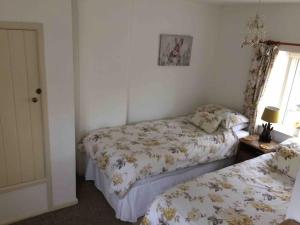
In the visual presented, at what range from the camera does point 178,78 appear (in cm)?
389

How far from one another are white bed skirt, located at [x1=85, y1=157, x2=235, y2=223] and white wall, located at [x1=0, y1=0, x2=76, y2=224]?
1.16 ft

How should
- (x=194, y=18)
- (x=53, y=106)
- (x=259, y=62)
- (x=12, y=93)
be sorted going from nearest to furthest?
(x=12, y=93), (x=53, y=106), (x=259, y=62), (x=194, y=18)

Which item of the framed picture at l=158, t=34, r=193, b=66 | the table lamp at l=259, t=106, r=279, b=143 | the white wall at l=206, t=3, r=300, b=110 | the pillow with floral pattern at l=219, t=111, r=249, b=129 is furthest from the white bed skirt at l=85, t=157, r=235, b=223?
the framed picture at l=158, t=34, r=193, b=66

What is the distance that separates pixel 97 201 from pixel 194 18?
106 inches

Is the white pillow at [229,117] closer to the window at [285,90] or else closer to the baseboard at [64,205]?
the window at [285,90]

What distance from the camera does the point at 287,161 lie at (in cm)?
262

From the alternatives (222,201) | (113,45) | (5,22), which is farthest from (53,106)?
(222,201)

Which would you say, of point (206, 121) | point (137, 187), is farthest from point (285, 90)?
point (137, 187)

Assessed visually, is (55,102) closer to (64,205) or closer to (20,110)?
(20,110)

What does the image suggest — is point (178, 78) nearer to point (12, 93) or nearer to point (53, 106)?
point (53, 106)

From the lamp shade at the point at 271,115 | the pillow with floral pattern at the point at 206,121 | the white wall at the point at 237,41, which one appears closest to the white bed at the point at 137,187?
the pillow with floral pattern at the point at 206,121

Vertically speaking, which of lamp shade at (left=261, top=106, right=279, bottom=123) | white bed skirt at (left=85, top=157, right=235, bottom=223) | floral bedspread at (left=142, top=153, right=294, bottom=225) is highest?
lamp shade at (left=261, top=106, right=279, bottom=123)

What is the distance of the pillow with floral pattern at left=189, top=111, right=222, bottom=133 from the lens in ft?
11.2

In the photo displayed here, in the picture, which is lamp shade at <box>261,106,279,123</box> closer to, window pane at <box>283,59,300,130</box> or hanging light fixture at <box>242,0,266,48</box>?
window pane at <box>283,59,300,130</box>
